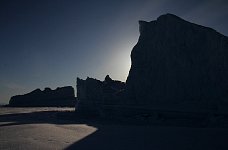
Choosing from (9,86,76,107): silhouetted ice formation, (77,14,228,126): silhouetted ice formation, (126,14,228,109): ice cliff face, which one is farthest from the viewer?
(9,86,76,107): silhouetted ice formation

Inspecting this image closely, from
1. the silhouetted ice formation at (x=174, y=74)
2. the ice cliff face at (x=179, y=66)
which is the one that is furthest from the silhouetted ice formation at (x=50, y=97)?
the ice cliff face at (x=179, y=66)

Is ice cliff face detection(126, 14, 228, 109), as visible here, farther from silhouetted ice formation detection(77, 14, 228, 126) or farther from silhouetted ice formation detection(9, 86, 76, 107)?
silhouetted ice formation detection(9, 86, 76, 107)

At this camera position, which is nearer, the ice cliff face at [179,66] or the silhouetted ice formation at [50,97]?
the ice cliff face at [179,66]

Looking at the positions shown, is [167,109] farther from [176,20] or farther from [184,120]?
[176,20]

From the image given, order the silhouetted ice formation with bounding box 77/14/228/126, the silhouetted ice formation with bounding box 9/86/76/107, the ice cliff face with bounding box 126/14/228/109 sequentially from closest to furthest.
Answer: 1. the silhouetted ice formation with bounding box 77/14/228/126
2. the ice cliff face with bounding box 126/14/228/109
3. the silhouetted ice formation with bounding box 9/86/76/107

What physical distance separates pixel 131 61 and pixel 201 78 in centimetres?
697

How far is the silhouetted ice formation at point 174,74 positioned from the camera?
61.4ft

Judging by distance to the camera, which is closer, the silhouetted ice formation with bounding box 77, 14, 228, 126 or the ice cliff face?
the silhouetted ice formation with bounding box 77, 14, 228, 126

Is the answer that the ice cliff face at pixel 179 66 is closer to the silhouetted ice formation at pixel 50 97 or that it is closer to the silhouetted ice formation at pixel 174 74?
the silhouetted ice formation at pixel 174 74

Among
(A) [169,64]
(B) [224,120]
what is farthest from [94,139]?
(A) [169,64]

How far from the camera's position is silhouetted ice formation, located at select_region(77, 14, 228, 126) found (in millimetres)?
18703

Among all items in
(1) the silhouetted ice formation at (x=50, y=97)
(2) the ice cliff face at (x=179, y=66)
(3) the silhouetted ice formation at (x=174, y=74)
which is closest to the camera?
(3) the silhouetted ice formation at (x=174, y=74)

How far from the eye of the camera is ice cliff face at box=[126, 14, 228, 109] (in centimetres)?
1952

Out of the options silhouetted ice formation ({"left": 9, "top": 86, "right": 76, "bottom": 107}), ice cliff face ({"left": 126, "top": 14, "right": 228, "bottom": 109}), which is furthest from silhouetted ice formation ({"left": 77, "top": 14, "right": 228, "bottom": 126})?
silhouetted ice formation ({"left": 9, "top": 86, "right": 76, "bottom": 107})
